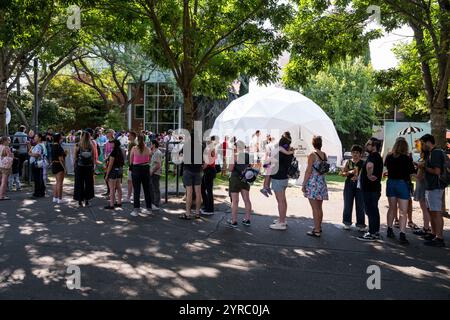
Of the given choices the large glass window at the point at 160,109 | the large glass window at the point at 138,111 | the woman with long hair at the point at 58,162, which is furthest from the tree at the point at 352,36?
the large glass window at the point at 138,111

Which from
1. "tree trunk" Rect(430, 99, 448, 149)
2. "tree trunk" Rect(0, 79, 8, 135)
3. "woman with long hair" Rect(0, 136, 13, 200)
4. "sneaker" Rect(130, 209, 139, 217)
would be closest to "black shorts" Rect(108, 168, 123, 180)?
"sneaker" Rect(130, 209, 139, 217)

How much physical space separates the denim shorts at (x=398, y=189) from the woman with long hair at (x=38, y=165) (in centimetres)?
838

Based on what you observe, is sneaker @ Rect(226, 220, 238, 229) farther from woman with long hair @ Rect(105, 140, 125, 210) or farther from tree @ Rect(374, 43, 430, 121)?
tree @ Rect(374, 43, 430, 121)

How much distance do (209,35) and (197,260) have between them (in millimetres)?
6946

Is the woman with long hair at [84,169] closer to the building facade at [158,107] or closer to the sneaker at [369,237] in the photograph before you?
the sneaker at [369,237]

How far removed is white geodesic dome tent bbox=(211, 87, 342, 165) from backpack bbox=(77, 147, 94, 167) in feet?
40.2

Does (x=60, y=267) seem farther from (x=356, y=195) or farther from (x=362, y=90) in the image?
(x=362, y=90)

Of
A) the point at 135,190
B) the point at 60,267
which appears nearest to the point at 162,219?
the point at 135,190

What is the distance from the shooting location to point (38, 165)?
11.5m

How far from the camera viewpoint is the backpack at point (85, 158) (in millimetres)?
10344

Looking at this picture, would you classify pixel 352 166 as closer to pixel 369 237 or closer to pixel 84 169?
pixel 369 237

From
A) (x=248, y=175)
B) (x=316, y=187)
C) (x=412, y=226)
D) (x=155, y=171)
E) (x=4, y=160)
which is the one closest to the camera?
(x=316, y=187)

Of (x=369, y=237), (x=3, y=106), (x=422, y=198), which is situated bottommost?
(x=369, y=237)

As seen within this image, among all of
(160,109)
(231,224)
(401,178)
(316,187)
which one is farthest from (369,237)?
(160,109)
